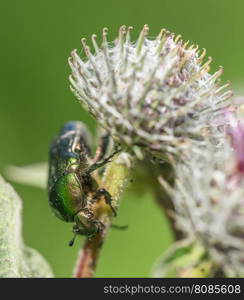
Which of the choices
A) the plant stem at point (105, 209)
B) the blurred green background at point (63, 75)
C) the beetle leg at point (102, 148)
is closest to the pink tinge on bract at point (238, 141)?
the plant stem at point (105, 209)

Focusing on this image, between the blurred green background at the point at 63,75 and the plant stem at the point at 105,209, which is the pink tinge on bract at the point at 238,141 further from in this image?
the blurred green background at the point at 63,75

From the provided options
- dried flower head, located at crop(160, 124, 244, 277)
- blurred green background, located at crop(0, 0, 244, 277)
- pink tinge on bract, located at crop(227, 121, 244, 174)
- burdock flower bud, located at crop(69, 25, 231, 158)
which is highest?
blurred green background, located at crop(0, 0, 244, 277)

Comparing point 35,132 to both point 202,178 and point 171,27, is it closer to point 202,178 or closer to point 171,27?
point 171,27

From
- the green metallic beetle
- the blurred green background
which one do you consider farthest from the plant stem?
the blurred green background

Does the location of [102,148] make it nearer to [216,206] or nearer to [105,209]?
[105,209]

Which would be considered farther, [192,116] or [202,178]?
[192,116]

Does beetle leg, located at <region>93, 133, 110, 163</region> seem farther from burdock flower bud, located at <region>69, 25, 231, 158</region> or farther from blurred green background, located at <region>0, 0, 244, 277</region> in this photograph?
blurred green background, located at <region>0, 0, 244, 277</region>

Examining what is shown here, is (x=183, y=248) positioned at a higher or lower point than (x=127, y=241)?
lower

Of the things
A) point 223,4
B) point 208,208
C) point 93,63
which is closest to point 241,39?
point 223,4
